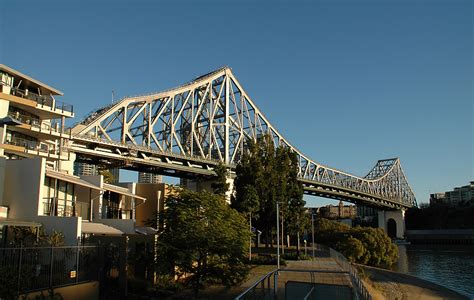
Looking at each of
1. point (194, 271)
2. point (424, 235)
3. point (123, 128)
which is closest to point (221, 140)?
point (123, 128)

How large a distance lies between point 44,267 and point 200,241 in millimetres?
8478

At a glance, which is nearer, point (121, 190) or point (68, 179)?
point (68, 179)

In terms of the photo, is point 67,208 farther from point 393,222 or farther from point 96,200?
point 393,222

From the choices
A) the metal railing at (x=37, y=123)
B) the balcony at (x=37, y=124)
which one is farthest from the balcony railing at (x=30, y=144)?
the metal railing at (x=37, y=123)

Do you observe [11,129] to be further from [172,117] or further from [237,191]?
[172,117]

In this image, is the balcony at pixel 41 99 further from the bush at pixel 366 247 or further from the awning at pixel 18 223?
the bush at pixel 366 247

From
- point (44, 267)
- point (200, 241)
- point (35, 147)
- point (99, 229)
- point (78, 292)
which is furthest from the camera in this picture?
point (35, 147)

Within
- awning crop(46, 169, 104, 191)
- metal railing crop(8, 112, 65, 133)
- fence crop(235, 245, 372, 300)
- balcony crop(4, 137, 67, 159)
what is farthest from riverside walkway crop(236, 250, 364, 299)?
metal railing crop(8, 112, 65, 133)

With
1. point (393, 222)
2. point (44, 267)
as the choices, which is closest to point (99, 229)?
point (44, 267)

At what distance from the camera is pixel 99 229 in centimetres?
2847

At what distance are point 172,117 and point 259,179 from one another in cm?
3591

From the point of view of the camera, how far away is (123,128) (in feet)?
237

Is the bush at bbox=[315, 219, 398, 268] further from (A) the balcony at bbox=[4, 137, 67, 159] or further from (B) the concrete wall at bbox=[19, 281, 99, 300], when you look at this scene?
(B) the concrete wall at bbox=[19, 281, 99, 300]

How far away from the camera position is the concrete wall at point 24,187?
26755 millimetres
